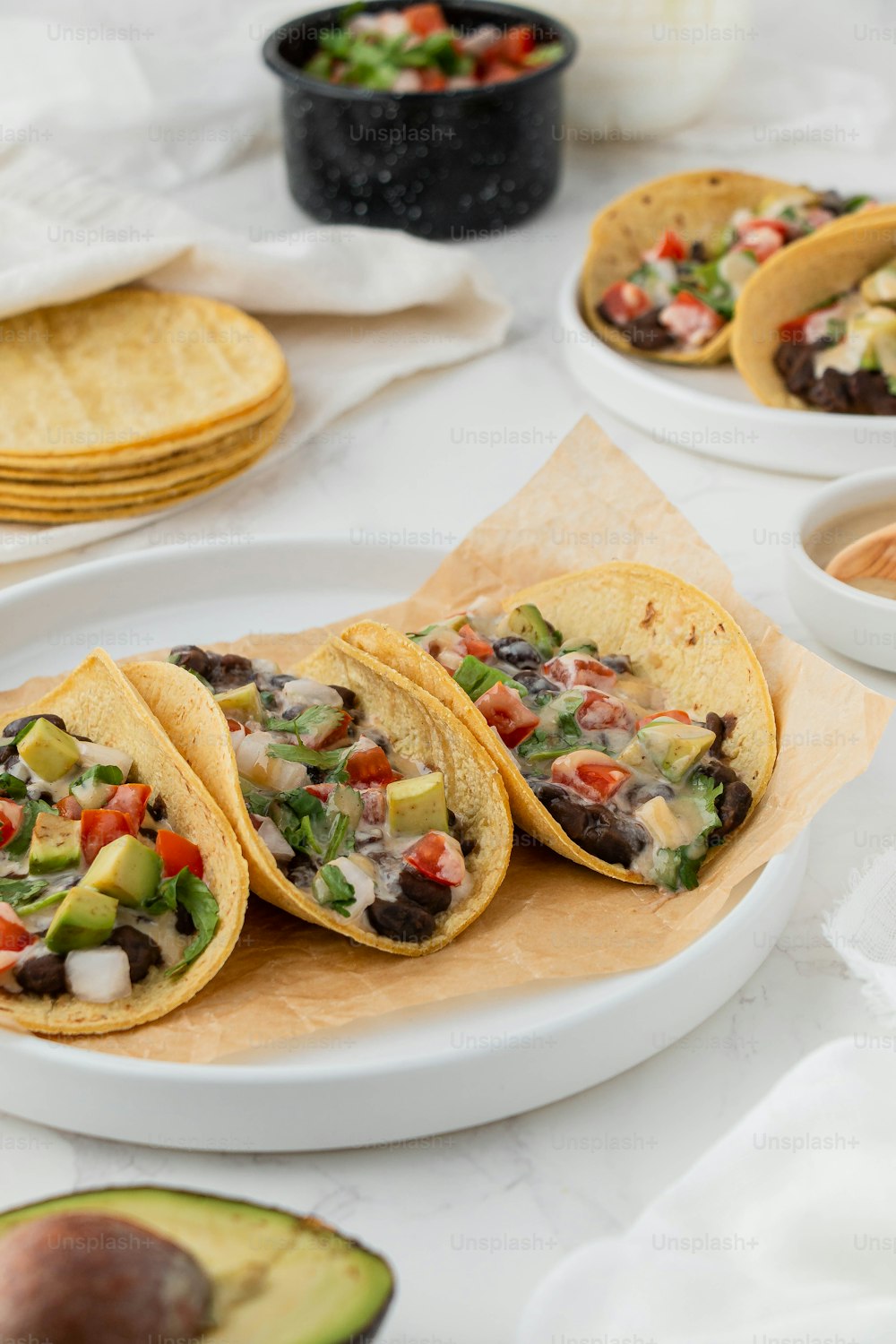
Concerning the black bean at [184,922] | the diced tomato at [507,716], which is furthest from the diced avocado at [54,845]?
the diced tomato at [507,716]

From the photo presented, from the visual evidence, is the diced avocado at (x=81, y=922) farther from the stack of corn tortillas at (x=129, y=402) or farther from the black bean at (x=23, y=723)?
the stack of corn tortillas at (x=129, y=402)

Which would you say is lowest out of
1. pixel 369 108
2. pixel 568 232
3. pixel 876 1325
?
pixel 568 232

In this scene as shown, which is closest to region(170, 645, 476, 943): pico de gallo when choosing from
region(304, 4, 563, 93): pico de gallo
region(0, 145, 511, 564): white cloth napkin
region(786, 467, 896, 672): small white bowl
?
region(786, 467, 896, 672): small white bowl

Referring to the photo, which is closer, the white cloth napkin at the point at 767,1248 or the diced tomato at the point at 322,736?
the white cloth napkin at the point at 767,1248

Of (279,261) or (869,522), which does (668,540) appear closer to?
(869,522)

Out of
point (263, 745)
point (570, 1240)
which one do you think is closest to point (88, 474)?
point (263, 745)

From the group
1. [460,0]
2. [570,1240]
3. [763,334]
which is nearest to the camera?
[570,1240]
